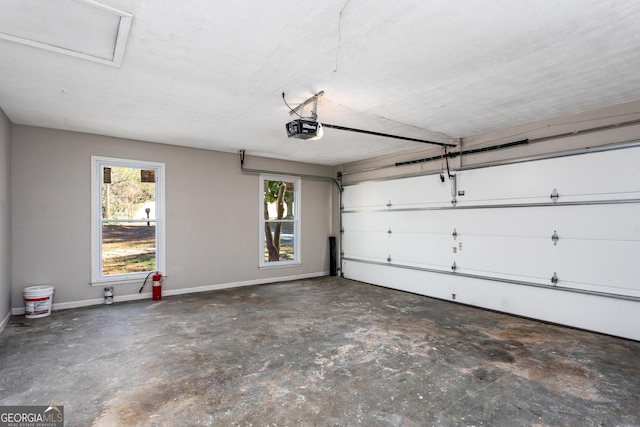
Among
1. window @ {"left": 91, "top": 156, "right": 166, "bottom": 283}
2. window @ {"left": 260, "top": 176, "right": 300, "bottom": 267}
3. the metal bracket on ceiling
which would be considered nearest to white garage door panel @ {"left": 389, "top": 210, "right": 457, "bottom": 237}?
window @ {"left": 260, "top": 176, "right": 300, "bottom": 267}

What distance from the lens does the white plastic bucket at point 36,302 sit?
420cm

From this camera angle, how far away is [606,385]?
2551 millimetres

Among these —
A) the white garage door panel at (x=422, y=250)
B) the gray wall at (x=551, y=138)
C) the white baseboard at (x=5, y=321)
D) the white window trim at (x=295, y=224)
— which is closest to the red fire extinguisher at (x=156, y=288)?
the white baseboard at (x=5, y=321)

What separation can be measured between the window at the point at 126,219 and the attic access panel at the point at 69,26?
9.70 feet

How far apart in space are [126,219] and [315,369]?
4.07 m

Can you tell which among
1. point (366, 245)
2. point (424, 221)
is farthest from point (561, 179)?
point (366, 245)

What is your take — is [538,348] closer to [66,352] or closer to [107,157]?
[66,352]

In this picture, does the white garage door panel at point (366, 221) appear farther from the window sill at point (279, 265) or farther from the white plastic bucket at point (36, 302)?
the white plastic bucket at point (36, 302)

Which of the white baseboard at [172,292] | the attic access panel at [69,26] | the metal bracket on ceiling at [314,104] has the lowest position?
the white baseboard at [172,292]

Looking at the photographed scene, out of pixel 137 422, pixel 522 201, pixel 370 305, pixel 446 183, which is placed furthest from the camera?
pixel 446 183

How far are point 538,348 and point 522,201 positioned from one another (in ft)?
6.54

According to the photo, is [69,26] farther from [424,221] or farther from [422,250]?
[422,250]

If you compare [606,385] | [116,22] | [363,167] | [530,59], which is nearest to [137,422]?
[116,22]

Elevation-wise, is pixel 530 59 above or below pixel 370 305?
above
